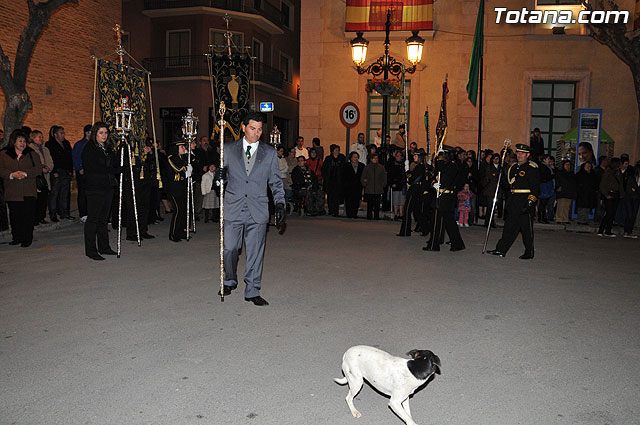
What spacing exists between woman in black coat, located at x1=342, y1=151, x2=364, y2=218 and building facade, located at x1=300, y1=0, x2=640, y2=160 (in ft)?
17.2

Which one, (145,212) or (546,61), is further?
(546,61)

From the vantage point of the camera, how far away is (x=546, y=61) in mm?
20484

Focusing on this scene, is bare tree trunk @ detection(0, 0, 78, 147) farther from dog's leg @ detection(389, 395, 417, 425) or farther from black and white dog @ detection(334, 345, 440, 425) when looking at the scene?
dog's leg @ detection(389, 395, 417, 425)

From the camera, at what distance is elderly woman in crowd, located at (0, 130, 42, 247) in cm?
1008

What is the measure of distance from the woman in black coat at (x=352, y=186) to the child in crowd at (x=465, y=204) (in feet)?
9.81

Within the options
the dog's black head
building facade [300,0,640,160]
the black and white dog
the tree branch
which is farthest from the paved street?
building facade [300,0,640,160]

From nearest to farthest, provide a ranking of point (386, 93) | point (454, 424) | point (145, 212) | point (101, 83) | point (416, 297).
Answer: point (454, 424) < point (416, 297) < point (101, 83) < point (145, 212) < point (386, 93)

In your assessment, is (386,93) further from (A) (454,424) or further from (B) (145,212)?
(A) (454,424)

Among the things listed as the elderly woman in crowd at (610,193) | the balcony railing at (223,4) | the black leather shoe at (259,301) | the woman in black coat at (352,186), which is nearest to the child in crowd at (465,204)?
the woman in black coat at (352,186)

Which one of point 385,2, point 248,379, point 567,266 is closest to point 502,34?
point 385,2

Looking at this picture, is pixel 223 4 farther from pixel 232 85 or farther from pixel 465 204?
pixel 465 204

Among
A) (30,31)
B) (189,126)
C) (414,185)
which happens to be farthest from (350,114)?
(30,31)

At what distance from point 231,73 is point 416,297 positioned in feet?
31.7

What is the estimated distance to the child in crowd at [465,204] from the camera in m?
14.9
